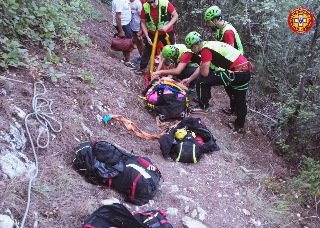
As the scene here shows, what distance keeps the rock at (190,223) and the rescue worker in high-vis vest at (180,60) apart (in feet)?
10.8

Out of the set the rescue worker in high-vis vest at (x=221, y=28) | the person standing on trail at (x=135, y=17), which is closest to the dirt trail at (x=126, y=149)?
the rescue worker in high-vis vest at (x=221, y=28)

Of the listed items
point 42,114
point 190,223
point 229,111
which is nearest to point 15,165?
point 42,114

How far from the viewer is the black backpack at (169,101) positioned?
523cm

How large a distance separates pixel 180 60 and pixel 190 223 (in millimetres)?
3596

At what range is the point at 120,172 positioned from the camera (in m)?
3.14

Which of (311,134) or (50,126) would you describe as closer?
(50,126)

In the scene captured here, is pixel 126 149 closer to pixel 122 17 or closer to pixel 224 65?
pixel 224 65

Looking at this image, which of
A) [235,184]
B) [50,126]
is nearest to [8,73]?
[50,126]

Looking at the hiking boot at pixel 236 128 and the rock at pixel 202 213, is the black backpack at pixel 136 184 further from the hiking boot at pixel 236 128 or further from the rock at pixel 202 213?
the hiking boot at pixel 236 128

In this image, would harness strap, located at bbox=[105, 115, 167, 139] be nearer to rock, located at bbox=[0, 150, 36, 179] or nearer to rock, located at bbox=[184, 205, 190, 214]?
rock, located at bbox=[184, 205, 190, 214]

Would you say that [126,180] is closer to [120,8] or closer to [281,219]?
[281,219]

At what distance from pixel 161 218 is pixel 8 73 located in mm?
2832

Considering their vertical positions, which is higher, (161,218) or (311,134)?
(161,218)

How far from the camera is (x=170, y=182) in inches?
144
